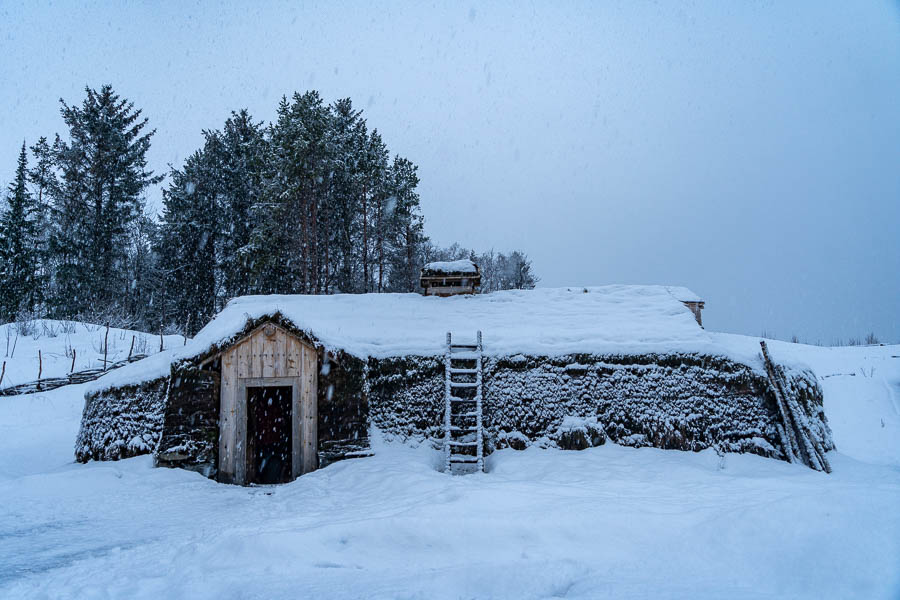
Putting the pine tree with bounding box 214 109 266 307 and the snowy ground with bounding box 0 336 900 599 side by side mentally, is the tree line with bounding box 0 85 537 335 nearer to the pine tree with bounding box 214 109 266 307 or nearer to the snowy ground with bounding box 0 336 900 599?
the pine tree with bounding box 214 109 266 307

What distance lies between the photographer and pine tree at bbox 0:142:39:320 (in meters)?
24.7

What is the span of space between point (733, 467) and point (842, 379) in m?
13.2

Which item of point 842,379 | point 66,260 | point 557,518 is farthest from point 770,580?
point 66,260

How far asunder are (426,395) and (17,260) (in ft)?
93.5

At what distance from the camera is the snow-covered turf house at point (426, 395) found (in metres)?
7.70

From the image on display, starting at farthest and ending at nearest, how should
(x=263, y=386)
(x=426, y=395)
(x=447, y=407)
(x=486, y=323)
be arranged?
(x=486, y=323) → (x=426, y=395) → (x=263, y=386) → (x=447, y=407)

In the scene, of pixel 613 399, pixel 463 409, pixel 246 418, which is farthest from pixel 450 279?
pixel 246 418

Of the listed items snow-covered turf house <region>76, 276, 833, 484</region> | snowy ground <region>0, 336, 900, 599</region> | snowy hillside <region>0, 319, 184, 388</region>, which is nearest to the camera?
snowy ground <region>0, 336, 900, 599</region>

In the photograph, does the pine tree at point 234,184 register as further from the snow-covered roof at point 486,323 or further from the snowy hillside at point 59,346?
the snow-covered roof at point 486,323

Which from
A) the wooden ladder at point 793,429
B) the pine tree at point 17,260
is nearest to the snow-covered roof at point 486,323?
the wooden ladder at point 793,429

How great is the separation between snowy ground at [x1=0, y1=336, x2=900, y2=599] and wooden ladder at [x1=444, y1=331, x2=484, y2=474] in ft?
2.51

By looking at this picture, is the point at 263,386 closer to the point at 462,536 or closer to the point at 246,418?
the point at 246,418

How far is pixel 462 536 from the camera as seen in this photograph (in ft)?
12.7

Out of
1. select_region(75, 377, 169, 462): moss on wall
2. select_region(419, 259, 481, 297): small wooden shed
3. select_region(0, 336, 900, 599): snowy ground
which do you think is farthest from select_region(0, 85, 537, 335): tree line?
select_region(0, 336, 900, 599): snowy ground
